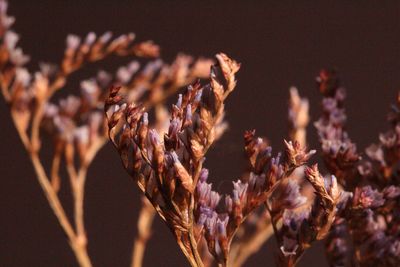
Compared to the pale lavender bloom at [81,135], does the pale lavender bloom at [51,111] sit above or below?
above

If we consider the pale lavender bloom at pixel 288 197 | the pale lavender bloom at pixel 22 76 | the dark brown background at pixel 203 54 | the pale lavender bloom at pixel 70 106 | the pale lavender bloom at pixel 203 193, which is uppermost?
the pale lavender bloom at pixel 22 76

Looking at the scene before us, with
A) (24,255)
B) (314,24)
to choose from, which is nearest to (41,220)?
(24,255)

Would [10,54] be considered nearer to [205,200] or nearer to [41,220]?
[205,200]

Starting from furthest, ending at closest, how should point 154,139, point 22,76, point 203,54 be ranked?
point 203,54, point 22,76, point 154,139

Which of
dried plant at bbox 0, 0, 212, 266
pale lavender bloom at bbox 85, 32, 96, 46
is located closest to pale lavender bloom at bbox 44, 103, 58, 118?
dried plant at bbox 0, 0, 212, 266

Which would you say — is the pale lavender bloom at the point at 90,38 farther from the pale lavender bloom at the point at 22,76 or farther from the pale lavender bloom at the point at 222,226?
the pale lavender bloom at the point at 222,226

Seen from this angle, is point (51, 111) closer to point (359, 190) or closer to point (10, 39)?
point (10, 39)

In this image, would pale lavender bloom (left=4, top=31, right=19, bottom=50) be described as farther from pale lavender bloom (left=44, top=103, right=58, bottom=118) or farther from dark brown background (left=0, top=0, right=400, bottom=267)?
dark brown background (left=0, top=0, right=400, bottom=267)

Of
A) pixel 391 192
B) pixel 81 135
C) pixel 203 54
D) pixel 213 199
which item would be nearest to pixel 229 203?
pixel 213 199

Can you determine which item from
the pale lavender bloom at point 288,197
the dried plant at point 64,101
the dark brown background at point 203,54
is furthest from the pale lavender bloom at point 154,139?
the dark brown background at point 203,54

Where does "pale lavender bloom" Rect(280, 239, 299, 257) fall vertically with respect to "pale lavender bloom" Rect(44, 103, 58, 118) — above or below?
below
